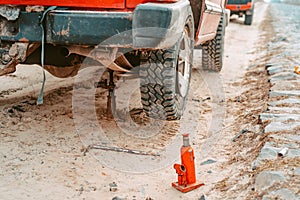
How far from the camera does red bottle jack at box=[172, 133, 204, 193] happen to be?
2555 mm

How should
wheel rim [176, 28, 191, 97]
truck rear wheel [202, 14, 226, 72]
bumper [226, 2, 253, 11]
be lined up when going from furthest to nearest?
bumper [226, 2, 253, 11] < truck rear wheel [202, 14, 226, 72] < wheel rim [176, 28, 191, 97]

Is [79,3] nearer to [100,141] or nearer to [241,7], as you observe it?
[100,141]

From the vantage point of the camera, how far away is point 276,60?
6.70 meters

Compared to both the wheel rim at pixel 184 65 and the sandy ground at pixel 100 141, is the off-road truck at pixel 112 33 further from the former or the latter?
the sandy ground at pixel 100 141

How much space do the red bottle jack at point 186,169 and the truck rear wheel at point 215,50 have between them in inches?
134

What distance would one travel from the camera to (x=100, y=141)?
3281 mm

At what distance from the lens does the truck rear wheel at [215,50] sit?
5711 millimetres

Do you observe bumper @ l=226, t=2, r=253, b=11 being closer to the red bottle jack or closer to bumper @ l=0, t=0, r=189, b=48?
bumper @ l=0, t=0, r=189, b=48

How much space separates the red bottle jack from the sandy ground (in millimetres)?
46

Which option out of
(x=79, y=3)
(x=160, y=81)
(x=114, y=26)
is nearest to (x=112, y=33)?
(x=114, y=26)

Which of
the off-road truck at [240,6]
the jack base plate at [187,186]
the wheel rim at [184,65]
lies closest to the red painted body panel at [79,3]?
the wheel rim at [184,65]

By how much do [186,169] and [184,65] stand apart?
1.34m

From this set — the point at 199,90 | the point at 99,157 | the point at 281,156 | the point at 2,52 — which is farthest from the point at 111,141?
the point at 199,90

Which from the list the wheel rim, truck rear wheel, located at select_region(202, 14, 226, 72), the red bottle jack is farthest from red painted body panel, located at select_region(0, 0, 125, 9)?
truck rear wheel, located at select_region(202, 14, 226, 72)
